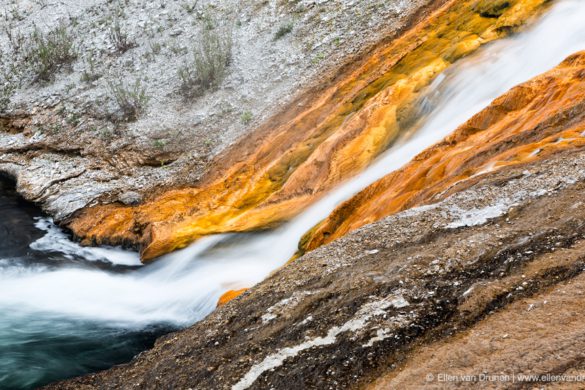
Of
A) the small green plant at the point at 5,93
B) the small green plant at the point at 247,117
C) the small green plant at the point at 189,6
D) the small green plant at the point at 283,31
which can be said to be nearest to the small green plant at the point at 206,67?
the small green plant at the point at 283,31

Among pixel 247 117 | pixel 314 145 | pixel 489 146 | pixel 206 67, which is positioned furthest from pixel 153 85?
pixel 489 146

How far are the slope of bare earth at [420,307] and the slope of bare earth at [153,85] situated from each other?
294 inches

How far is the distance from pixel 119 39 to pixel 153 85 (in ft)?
10.4

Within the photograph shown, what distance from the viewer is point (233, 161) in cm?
1278

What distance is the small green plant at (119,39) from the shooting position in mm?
17453

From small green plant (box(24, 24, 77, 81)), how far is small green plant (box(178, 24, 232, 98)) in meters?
4.68

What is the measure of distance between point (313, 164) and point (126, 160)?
5653 millimetres

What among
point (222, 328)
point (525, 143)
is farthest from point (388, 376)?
point (525, 143)

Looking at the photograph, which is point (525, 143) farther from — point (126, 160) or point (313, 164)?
point (126, 160)

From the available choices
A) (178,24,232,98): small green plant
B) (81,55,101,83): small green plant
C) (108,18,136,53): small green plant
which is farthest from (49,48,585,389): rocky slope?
(108,18,136,53): small green plant

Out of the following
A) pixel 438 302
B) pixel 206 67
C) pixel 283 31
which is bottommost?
pixel 438 302

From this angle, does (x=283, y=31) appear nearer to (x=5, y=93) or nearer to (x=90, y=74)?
(x=90, y=74)

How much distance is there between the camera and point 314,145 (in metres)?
11.6

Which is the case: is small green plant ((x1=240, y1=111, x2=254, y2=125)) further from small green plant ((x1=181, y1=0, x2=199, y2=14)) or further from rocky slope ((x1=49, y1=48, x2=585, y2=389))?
rocky slope ((x1=49, y1=48, x2=585, y2=389))
